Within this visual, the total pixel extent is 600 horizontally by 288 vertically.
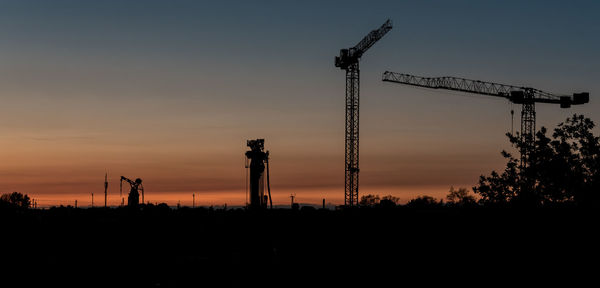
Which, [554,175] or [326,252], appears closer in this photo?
[326,252]

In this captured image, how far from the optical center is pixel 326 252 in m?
46.6

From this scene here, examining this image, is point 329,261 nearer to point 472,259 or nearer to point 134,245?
point 472,259

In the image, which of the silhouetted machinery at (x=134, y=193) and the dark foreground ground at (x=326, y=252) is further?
the silhouetted machinery at (x=134, y=193)

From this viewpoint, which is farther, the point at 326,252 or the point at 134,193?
the point at 134,193

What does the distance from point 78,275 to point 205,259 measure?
8.17 meters

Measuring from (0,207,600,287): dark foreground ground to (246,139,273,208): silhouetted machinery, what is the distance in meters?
2.69

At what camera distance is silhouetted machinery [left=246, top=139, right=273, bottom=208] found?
74.2 metres

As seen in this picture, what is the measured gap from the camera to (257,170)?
74500mm

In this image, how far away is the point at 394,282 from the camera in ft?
114

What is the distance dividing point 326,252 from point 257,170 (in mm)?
28709

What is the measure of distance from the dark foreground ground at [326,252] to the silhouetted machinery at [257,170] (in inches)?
106

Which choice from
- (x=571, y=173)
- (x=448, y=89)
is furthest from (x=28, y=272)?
(x=448, y=89)

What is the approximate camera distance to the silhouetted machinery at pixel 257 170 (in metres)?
74.2

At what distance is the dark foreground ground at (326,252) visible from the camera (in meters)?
35.8
